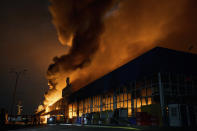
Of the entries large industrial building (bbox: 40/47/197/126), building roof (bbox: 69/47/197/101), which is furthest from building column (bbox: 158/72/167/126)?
building roof (bbox: 69/47/197/101)

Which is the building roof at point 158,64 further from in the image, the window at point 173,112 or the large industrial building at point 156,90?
the window at point 173,112

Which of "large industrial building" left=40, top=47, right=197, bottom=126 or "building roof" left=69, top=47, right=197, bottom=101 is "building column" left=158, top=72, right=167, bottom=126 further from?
"building roof" left=69, top=47, right=197, bottom=101

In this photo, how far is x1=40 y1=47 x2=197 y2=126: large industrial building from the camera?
22.5m

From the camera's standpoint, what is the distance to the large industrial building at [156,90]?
22453 millimetres

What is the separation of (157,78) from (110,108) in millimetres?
12156

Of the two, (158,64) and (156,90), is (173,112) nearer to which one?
(156,90)

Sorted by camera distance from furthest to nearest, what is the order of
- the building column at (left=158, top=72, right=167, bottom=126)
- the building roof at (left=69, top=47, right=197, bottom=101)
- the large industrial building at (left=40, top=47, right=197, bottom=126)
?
the building roof at (left=69, top=47, right=197, bottom=101) < the building column at (left=158, top=72, right=167, bottom=126) < the large industrial building at (left=40, top=47, right=197, bottom=126)

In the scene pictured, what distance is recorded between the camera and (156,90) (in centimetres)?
2442

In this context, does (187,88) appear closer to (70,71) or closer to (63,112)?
(63,112)

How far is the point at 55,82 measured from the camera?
65.6 m

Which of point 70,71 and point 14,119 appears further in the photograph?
point 70,71

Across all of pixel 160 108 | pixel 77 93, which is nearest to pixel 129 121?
pixel 160 108

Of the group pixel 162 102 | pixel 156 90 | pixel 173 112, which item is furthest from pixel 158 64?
pixel 173 112

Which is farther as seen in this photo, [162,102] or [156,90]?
[156,90]
